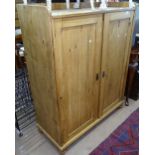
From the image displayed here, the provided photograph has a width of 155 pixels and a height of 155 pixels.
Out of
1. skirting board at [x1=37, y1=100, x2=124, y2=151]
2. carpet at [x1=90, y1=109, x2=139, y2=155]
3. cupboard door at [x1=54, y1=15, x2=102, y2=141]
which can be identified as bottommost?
carpet at [x1=90, y1=109, x2=139, y2=155]

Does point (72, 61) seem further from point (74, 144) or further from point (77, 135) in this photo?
point (74, 144)

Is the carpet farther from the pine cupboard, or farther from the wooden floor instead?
the pine cupboard

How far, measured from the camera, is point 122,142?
1.88 metres

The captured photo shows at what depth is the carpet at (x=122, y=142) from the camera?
5.81ft

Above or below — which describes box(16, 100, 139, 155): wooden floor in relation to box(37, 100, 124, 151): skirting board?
below

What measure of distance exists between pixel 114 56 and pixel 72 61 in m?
0.68

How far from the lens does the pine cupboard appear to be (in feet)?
4.05

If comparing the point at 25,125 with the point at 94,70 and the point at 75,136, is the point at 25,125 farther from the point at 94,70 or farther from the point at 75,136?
the point at 94,70

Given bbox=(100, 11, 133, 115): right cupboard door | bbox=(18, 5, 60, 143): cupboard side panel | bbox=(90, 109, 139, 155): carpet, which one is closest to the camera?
bbox=(18, 5, 60, 143): cupboard side panel

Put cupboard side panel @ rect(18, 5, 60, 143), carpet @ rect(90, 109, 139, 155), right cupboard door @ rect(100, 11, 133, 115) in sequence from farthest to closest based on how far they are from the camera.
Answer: carpet @ rect(90, 109, 139, 155) → right cupboard door @ rect(100, 11, 133, 115) → cupboard side panel @ rect(18, 5, 60, 143)

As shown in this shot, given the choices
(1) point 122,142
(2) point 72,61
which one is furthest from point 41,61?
(1) point 122,142

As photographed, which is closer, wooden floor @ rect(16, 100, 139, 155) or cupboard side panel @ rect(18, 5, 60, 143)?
cupboard side panel @ rect(18, 5, 60, 143)

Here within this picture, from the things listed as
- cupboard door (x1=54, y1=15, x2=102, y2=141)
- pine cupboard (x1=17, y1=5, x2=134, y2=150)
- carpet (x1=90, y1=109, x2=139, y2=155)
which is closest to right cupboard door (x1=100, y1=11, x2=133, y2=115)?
pine cupboard (x1=17, y1=5, x2=134, y2=150)

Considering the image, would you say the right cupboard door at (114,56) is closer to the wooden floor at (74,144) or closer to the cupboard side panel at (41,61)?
the wooden floor at (74,144)
